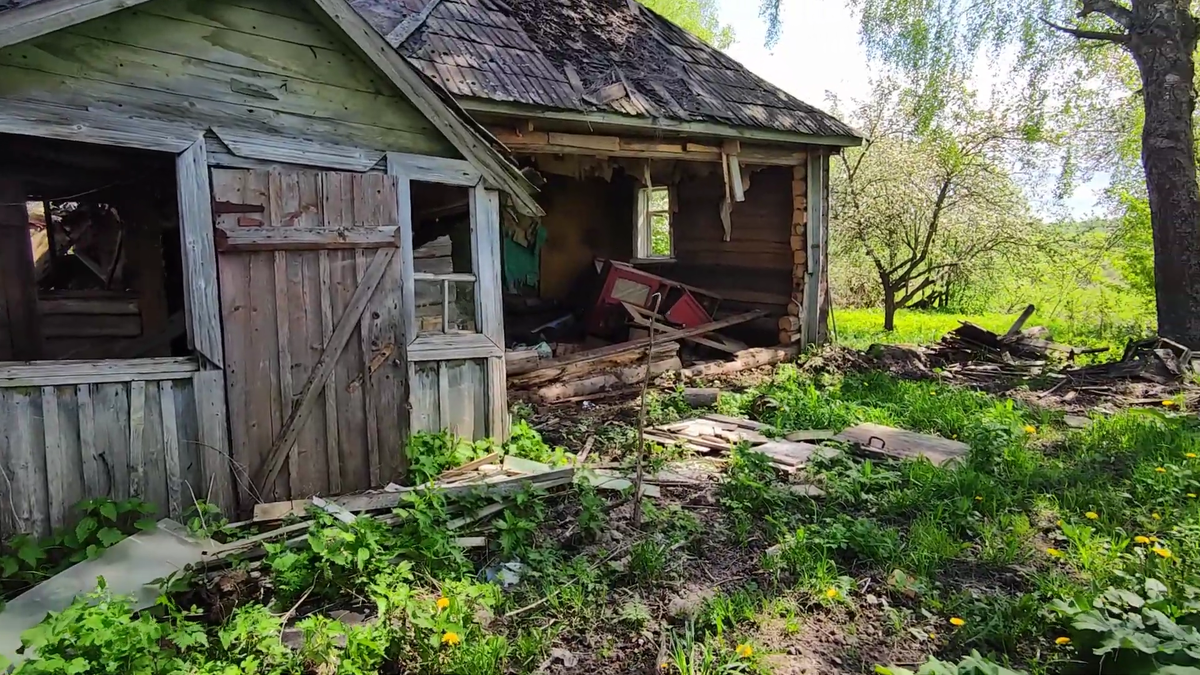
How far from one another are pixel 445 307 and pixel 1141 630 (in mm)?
4603

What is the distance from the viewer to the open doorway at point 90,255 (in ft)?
16.9

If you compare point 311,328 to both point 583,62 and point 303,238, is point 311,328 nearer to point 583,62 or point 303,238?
point 303,238

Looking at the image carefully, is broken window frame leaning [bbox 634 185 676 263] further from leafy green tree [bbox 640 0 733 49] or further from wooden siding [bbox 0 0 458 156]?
leafy green tree [bbox 640 0 733 49]

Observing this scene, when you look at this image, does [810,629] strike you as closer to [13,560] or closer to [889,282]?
[13,560]

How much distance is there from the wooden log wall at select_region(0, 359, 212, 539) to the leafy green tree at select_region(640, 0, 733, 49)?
25865mm

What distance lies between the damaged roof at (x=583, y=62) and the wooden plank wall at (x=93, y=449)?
3814 mm

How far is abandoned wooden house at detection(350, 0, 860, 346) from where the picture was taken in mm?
7500

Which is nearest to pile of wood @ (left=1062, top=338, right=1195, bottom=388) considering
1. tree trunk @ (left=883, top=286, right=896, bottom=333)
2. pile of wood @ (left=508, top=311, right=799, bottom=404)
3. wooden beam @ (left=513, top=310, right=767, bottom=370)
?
pile of wood @ (left=508, top=311, right=799, bottom=404)

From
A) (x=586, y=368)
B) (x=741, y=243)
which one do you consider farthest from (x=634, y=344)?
(x=741, y=243)

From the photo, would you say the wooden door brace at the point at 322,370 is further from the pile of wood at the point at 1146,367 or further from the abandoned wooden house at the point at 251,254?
the pile of wood at the point at 1146,367

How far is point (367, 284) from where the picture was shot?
4.92 metres

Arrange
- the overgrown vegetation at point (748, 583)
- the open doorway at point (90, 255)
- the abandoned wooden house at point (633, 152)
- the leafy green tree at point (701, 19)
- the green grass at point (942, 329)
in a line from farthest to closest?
the leafy green tree at point (701, 19)
the green grass at point (942, 329)
the abandoned wooden house at point (633, 152)
the open doorway at point (90, 255)
the overgrown vegetation at point (748, 583)

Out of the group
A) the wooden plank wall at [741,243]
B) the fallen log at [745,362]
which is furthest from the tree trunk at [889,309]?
the fallen log at [745,362]

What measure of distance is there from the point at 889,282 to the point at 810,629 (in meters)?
13.3
